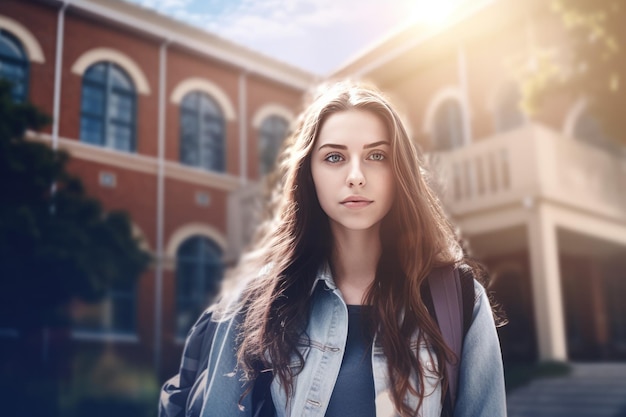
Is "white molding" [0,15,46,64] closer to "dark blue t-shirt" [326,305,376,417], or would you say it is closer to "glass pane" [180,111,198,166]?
"glass pane" [180,111,198,166]

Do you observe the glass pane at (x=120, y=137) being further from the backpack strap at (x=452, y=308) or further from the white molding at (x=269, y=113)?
the backpack strap at (x=452, y=308)

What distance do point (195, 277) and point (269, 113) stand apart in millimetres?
3721

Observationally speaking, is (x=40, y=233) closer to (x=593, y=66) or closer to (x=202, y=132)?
(x=202, y=132)

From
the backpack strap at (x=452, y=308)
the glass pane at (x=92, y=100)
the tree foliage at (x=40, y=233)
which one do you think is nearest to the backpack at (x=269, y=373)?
the backpack strap at (x=452, y=308)

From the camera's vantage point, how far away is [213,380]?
5.52ft

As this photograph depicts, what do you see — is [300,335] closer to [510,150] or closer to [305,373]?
[305,373]

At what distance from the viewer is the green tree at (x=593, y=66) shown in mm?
7414

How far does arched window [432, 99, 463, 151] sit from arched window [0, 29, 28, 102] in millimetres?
7075

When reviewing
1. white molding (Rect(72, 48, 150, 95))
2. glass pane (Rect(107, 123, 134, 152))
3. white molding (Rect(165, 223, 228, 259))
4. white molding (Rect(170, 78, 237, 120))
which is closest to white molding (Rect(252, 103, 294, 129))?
white molding (Rect(170, 78, 237, 120))

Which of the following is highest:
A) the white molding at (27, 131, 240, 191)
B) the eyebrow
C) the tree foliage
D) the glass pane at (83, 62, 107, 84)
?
the glass pane at (83, 62, 107, 84)

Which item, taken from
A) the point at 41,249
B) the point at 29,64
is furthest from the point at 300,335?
the point at 29,64

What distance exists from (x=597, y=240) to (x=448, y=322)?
922 centimetres

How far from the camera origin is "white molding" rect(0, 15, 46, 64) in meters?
7.39

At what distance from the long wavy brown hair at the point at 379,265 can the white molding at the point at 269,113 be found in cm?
1104
